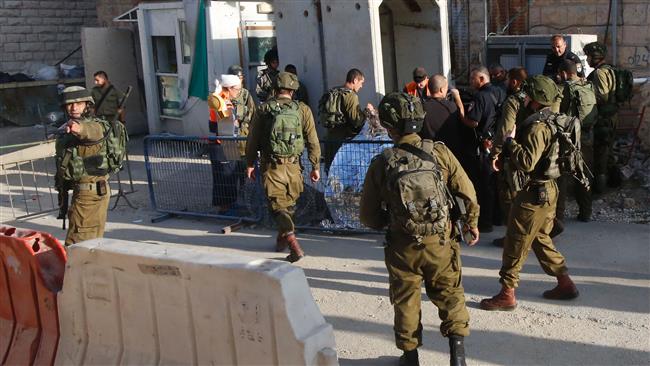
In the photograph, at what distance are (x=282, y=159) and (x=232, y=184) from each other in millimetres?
1852

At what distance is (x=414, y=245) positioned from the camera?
4273 millimetres

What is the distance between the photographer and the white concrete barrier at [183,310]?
356 centimetres

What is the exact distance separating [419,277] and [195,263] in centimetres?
137

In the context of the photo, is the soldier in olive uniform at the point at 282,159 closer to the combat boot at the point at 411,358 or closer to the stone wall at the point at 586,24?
the combat boot at the point at 411,358

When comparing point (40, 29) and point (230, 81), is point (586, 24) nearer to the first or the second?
point (230, 81)

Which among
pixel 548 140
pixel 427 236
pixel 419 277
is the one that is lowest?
pixel 419 277

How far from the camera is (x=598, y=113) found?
808 centimetres

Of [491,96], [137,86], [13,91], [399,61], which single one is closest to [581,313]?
[491,96]

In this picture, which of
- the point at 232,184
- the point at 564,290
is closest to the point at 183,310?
the point at 564,290

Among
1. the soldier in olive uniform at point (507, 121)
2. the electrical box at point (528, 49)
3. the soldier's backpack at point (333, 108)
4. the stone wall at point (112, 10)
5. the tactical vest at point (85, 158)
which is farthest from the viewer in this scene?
the stone wall at point (112, 10)

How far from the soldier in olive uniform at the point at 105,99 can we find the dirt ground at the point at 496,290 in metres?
3.56

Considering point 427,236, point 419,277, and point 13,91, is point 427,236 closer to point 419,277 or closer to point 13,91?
point 419,277

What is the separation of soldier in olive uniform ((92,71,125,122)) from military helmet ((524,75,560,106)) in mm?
7841

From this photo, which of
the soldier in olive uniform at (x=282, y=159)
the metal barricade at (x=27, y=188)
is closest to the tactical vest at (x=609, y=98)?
the soldier in olive uniform at (x=282, y=159)
